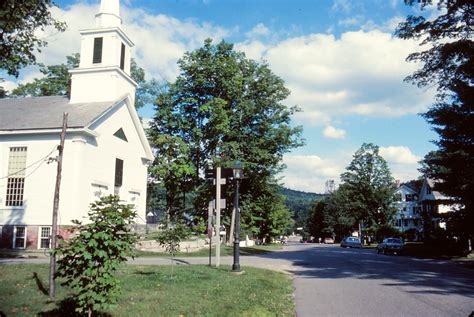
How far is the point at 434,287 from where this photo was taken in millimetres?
12695

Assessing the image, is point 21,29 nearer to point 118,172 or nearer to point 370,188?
point 118,172

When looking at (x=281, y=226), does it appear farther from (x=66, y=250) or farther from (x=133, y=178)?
(x=66, y=250)

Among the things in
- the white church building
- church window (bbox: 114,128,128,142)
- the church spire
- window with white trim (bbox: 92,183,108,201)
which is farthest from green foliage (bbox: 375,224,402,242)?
the church spire

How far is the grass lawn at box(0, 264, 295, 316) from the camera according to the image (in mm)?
8234

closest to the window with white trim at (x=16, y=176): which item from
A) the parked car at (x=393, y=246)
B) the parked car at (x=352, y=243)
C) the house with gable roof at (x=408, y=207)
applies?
the parked car at (x=393, y=246)

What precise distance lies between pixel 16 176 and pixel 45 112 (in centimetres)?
462

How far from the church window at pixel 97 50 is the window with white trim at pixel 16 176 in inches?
311

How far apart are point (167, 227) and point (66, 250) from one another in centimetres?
841

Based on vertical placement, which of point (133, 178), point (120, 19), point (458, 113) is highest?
point (120, 19)

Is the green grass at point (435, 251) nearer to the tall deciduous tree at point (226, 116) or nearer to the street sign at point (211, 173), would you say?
the tall deciduous tree at point (226, 116)

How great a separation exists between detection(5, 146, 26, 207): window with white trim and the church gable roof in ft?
5.05

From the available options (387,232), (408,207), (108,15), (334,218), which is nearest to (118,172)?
(108,15)

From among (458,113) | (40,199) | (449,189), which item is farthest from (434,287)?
(40,199)

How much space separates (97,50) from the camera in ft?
94.8
